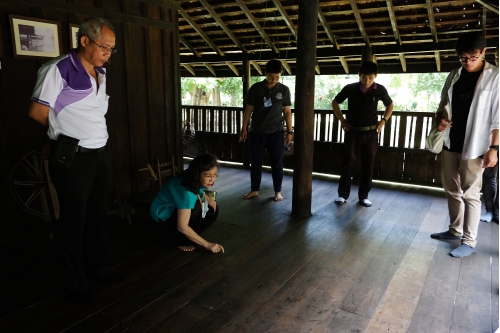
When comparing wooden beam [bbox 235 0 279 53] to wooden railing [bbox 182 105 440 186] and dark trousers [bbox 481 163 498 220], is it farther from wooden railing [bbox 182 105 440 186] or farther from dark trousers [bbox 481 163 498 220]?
dark trousers [bbox 481 163 498 220]

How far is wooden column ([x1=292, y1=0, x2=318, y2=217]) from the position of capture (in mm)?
3701

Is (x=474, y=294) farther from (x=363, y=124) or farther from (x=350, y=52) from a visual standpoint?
(x=350, y=52)

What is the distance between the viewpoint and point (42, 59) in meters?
3.43

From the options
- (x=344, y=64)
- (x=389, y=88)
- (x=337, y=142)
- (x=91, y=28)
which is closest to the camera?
(x=91, y=28)

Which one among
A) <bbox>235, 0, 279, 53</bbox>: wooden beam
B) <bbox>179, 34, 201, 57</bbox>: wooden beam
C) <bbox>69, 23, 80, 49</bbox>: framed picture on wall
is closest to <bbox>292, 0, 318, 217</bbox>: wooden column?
<bbox>235, 0, 279, 53</bbox>: wooden beam

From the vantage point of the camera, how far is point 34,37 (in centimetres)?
333

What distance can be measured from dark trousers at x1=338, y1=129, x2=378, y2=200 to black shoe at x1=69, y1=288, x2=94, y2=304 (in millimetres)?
3118

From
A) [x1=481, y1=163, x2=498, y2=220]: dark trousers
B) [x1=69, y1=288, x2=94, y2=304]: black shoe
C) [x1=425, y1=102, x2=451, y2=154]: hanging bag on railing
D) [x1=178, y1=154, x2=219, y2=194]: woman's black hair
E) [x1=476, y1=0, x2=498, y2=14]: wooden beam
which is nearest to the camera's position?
[x1=69, y1=288, x2=94, y2=304]: black shoe

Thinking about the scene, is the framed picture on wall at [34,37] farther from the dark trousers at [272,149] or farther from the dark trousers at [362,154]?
the dark trousers at [362,154]

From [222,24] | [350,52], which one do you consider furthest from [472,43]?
[222,24]

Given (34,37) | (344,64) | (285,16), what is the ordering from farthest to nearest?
1. (344,64)
2. (285,16)
3. (34,37)

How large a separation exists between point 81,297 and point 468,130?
2891 mm

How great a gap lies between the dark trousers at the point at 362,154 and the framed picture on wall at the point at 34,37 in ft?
10.5

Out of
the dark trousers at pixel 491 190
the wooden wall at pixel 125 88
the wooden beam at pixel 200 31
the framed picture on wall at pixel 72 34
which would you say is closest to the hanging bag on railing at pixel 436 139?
the dark trousers at pixel 491 190
